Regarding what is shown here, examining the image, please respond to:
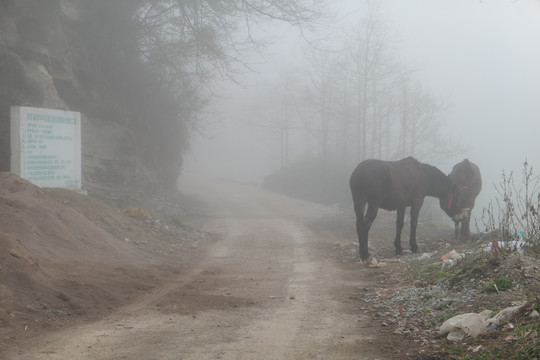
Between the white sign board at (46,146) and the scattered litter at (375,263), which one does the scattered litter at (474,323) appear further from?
the white sign board at (46,146)

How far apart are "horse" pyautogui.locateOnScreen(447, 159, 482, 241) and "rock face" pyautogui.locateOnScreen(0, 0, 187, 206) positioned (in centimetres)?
1196

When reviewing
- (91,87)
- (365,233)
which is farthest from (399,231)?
(91,87)

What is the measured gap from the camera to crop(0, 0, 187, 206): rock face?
50.9ft

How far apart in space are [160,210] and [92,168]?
4.04 meters

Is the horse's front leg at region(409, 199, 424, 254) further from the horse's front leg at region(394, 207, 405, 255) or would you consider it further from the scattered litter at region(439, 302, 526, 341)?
the scattered litter at region(439, 302, 526, 341)

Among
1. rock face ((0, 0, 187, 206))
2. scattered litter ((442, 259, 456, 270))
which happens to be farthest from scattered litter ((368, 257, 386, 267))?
rock face ((0, 0, 187, 206))

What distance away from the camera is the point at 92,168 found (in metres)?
20.2

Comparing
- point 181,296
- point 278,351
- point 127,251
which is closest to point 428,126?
point 127,251

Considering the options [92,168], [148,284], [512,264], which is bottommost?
[148,284]

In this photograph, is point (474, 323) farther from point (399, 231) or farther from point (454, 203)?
point (454, 203)

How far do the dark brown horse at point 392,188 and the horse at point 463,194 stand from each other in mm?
278

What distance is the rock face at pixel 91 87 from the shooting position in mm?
15515

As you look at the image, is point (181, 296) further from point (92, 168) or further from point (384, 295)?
point (92, 168)

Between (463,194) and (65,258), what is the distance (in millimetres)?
10780
